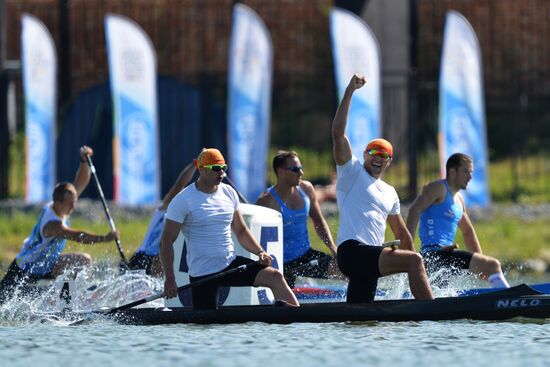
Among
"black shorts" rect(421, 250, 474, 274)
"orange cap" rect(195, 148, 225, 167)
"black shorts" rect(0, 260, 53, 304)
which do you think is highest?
"orange cap" rect(195, 148, 225, 167)

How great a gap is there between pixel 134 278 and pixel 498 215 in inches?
357

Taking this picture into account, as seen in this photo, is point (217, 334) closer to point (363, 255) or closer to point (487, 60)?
point (363, 255)

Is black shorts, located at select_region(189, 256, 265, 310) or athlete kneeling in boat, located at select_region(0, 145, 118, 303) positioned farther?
athlete kneeling in boat, located at select_region(0, 145, 118, 303)

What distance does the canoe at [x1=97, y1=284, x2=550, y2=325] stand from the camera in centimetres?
1277

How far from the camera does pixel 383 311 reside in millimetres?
12781

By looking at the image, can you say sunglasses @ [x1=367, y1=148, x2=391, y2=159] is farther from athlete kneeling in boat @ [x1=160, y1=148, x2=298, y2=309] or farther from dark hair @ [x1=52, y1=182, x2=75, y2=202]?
dark hair @ [x1=52, y1=182, x2=75, y2=202]

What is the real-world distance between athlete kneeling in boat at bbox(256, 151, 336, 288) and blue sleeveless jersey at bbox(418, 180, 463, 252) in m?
0.89

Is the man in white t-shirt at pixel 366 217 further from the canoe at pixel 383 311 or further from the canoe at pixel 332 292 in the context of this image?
the canoe at pixel 332 292

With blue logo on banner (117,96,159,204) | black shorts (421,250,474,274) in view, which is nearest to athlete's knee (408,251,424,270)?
black shorts (421,250,474,274)

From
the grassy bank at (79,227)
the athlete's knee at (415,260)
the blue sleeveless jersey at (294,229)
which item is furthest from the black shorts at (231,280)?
the grassy bank at (79,227)

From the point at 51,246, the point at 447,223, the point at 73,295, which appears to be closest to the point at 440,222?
the point at 447,223

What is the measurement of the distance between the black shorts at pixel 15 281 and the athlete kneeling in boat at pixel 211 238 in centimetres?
253

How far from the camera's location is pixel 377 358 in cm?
1106

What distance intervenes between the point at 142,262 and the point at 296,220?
165cm
